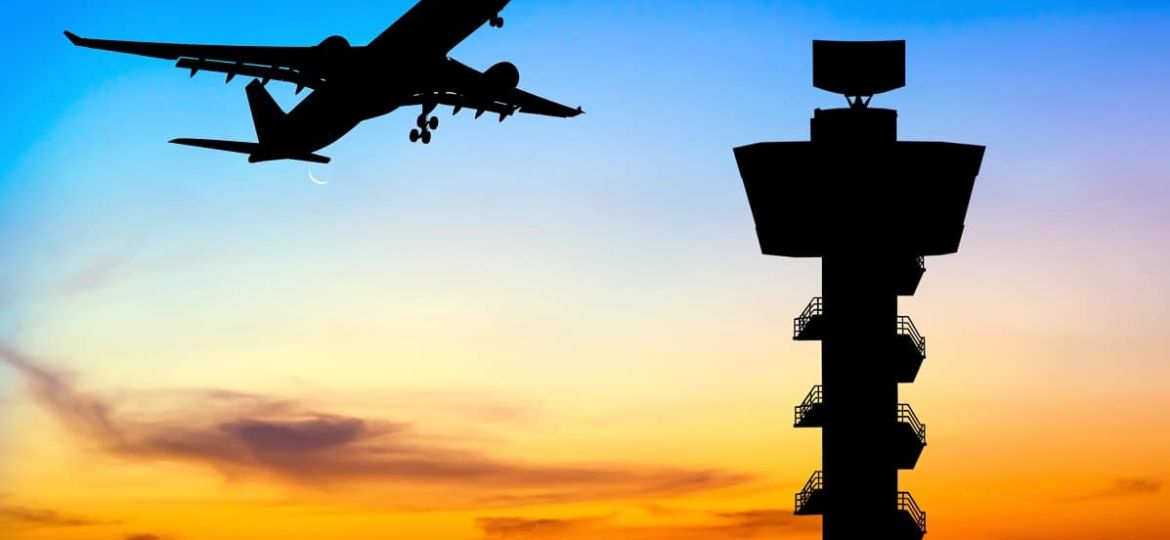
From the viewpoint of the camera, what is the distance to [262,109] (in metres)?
155

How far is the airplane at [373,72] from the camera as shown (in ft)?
436

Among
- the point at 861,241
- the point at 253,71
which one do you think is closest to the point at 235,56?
the point at 253,71

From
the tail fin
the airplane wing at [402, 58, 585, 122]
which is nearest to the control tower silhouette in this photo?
the airplane wing at [402, 58, 585, 122]

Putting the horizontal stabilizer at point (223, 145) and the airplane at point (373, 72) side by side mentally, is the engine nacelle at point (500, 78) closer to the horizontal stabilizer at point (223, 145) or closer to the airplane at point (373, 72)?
the airplane at point (373, 72)

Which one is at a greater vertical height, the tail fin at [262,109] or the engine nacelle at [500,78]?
the tail fin at [262,109]

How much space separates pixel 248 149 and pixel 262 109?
→ 23.5 feet

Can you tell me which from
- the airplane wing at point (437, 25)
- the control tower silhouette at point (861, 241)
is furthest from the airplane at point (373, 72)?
the control tower silhouette at point (861, 241)

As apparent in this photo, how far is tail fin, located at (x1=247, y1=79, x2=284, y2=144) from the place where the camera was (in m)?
153

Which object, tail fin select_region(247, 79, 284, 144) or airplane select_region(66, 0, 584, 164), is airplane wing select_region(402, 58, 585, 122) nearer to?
airplane select_region(66, 0, 584, 164)

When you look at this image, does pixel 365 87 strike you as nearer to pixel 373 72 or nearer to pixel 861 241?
pixel 373 72

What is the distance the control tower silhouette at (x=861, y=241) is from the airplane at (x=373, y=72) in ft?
54.1

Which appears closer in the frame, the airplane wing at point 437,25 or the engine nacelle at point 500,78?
the airplane wing at point 437,25

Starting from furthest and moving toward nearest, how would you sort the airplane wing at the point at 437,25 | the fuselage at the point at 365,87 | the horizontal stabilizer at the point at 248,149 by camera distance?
the horizontal stabilizer at the point at 248,149, the fuselage at the point at 365,87, the airplane wing at the point at 437,25

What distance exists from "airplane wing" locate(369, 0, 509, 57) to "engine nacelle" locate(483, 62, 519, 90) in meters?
5.28
